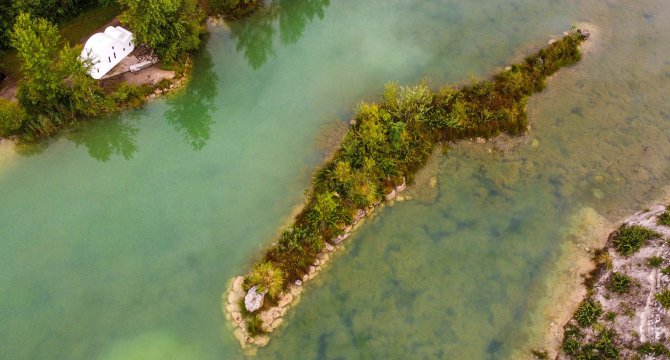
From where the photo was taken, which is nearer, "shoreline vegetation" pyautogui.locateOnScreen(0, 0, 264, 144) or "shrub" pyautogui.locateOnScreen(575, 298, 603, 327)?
"shrub" pyautogui.locateOnScreen(575, 298, 603, 327)

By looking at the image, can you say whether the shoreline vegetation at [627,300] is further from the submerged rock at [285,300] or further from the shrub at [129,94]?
the shrub at [129,94]

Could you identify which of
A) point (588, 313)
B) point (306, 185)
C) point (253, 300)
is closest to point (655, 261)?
point (588, 313)

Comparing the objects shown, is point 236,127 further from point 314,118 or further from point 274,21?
point 274,21

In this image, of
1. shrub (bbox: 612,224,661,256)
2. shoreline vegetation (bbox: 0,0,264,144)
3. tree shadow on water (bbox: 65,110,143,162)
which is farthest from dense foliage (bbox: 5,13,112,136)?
shrub (bbox: 612,224,661,256)

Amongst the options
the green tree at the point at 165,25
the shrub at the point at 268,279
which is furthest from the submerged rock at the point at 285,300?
the green tree at the point at 165,25

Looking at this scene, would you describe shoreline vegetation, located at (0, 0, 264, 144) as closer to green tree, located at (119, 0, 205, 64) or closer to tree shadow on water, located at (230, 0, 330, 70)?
green tree, located at (119, 0, 205, 64)

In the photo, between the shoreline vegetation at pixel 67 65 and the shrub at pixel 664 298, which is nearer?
the shrub at pixel 664 298
